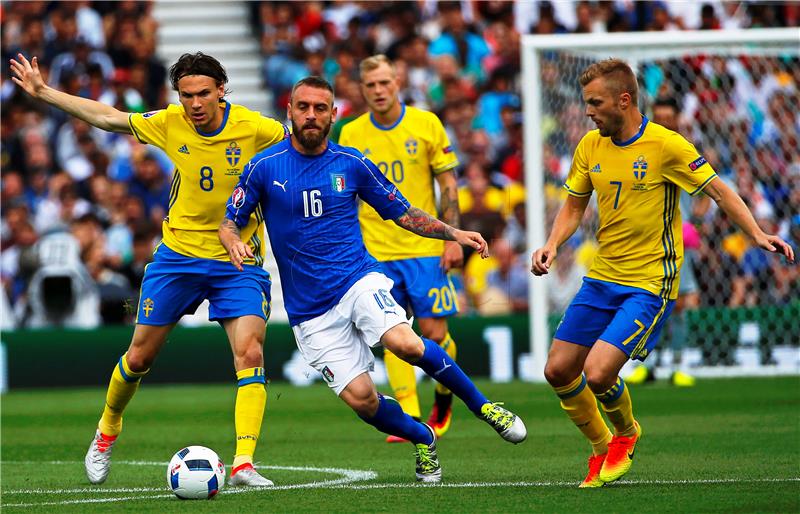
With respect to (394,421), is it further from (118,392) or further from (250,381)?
(118,392)

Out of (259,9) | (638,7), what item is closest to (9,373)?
(259,9)

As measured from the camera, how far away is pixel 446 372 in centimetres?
735

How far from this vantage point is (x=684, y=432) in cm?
1012

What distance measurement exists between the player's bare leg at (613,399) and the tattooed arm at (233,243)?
73.3 inches

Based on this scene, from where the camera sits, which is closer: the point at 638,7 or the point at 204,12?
the point at 638,7

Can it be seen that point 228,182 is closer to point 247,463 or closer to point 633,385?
point 247,463

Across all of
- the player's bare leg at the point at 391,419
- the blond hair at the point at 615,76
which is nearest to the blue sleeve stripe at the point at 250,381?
the player's bare leg at the point at 391,419

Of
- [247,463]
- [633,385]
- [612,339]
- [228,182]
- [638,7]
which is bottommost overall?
[633,385]

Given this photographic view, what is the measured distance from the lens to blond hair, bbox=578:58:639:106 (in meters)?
7.23

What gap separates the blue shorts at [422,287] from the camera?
1015cm

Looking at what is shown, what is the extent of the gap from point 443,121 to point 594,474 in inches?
466

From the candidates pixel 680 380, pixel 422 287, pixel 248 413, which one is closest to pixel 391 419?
pixel 248 413

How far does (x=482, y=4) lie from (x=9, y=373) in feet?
28.9

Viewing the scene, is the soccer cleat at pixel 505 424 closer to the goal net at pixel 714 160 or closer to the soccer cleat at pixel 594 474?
the soccer cleat at pixel 594 474
